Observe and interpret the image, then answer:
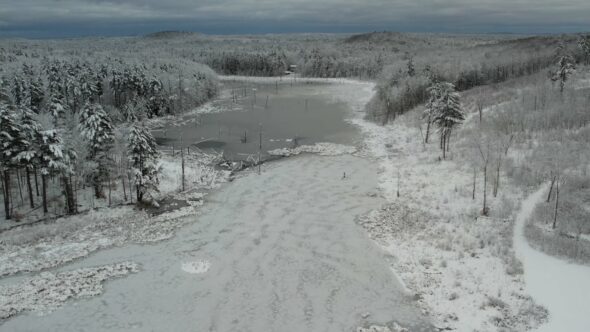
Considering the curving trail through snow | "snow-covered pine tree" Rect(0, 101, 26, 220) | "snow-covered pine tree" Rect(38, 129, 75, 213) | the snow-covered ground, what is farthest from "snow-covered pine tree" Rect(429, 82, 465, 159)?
"snow-covered pine tree" Rect(0, 101, 26, 220)

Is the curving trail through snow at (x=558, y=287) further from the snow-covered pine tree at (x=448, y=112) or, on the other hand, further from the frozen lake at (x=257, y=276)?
the snow-covered pine tree at (x=448, y=112)

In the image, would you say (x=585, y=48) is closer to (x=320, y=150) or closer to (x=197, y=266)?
(x=320, y=150)

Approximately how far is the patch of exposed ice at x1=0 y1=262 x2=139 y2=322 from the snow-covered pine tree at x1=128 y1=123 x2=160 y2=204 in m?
10.6

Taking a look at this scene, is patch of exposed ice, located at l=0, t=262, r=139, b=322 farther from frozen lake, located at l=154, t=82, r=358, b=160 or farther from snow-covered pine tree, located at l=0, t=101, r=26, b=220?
frozen lake, located at l=154, t=82, r=358, b=160

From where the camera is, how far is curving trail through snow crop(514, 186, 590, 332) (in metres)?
19.5

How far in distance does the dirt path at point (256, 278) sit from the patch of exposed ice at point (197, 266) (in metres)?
0.06

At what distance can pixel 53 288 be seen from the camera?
2423 cm

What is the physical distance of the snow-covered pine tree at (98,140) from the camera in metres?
37.2

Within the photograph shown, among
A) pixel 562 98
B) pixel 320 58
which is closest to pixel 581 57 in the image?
pixel 562 98

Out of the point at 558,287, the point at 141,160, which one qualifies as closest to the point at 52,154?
the point at 141,160

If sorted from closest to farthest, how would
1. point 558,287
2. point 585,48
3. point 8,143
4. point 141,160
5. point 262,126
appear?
point 558,287
point 8,143
point 141,160
point 262,126
point 585,48

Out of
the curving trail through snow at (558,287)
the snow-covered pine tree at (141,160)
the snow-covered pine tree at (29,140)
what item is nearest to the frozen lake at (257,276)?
the snow-covered pine tree at (141,160)

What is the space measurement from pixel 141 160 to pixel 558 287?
29858mm

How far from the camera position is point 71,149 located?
36.0 meters
